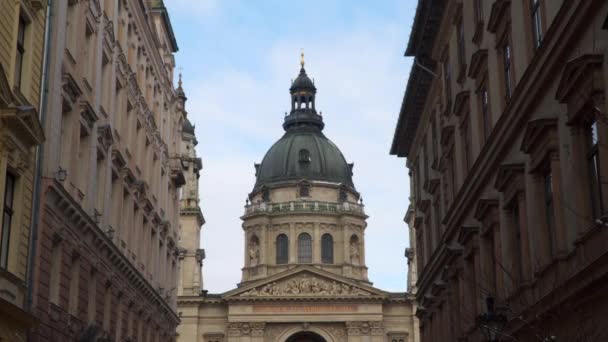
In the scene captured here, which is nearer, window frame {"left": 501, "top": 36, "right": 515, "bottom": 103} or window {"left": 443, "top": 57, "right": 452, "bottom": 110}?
window frame {"left": 501, "top": 36, "right": 515, "bottom": 103}

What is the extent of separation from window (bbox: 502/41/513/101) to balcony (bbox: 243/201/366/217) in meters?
84.2

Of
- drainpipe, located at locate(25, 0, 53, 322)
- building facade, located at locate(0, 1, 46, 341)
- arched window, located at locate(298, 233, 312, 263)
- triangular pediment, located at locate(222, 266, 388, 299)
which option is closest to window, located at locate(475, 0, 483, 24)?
drainpipe, located at locate(25, 0, 53, 322)

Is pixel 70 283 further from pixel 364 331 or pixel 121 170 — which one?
pixel 364 331

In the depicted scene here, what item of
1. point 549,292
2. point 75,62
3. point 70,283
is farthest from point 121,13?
point 549,292

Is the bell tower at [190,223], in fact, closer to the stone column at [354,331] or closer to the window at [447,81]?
the stone column at [354,331]

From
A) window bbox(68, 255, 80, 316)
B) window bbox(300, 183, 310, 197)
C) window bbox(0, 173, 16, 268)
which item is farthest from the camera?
window bbox(300, 183, 310, 197)

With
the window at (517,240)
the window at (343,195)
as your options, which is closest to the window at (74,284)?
the window at (517,240)

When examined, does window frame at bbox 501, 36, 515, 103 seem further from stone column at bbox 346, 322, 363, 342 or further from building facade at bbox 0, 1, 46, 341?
stone column at bbox 346, 322, 363, 342

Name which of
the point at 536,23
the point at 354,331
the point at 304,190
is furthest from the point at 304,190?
the point at 536,23

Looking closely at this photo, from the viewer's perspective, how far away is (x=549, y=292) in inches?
744

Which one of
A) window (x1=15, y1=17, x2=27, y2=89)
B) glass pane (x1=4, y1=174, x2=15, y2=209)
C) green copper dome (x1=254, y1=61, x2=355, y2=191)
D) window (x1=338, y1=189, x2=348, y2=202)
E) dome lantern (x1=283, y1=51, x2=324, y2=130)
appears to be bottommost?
glass pane (x1=4, y1=174, x2=15, y2=209)

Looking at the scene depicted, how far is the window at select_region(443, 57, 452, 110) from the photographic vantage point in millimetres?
32938

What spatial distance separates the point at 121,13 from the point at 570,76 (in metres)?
21.3

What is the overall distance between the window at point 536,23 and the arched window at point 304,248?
87.0 metres
